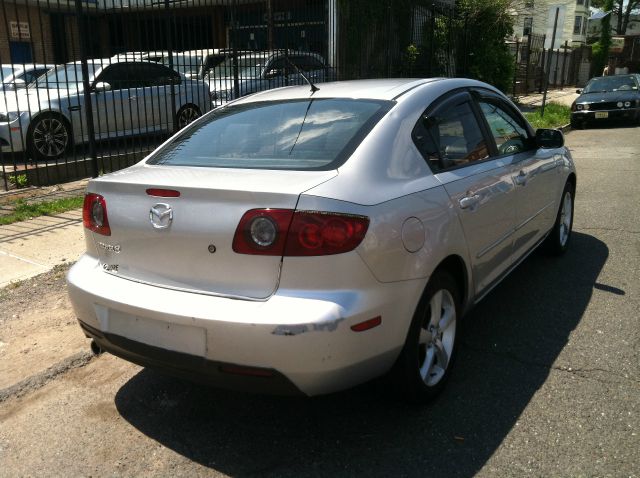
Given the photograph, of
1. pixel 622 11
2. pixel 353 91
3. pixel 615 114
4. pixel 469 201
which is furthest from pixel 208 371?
pixel 622 11

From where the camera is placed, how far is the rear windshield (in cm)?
298

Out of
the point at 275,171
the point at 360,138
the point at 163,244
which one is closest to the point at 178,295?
the point at 163,244

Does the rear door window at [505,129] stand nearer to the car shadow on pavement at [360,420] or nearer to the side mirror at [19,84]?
the car shadow on pavement at [360,420]

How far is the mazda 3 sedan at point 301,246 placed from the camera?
248 centimetres

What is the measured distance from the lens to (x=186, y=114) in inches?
411

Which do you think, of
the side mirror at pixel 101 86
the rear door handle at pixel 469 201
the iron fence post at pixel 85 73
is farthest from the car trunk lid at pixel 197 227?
the side mirror at pixel 101 86

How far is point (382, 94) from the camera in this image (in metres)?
3.39

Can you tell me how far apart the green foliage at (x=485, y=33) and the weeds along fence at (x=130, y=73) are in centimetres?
761

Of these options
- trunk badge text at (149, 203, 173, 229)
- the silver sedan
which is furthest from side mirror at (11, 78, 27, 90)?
trunk badge text at (149, 203, 173, 229)

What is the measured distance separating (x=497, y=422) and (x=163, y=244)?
1866mm

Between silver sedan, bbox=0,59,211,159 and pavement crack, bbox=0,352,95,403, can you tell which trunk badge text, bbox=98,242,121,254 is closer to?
pavement crack, bbox=0,352,95,403

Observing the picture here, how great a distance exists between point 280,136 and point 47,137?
21.9 ft

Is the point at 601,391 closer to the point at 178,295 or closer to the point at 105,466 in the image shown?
the point at 178,295

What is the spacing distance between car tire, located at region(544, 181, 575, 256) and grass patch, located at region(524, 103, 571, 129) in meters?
10.7
